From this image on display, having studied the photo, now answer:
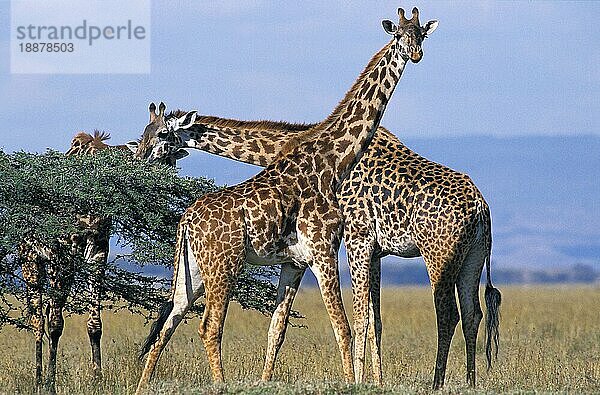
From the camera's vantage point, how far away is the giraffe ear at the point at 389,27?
11.7 meters

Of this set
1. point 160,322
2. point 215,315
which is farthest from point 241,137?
point 215,315

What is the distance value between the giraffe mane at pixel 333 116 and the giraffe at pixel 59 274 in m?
Answer: 2.47

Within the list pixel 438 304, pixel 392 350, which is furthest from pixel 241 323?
pixel 438 304

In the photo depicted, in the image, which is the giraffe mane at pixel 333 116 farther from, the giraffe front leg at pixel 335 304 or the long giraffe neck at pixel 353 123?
the giraffe front leg at pixel 335 304

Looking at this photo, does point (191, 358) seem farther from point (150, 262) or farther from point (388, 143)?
point (388, 143)

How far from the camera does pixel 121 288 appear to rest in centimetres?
1330

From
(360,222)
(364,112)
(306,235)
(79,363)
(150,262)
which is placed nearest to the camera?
(306,235)

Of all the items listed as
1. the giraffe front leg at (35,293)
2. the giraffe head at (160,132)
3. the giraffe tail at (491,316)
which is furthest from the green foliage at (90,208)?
the giraffe tail at (491,316)

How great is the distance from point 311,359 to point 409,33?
4.48 meters

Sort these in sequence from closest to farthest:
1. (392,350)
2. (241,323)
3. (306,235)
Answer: (306,235) < (392,350) < (241,323)

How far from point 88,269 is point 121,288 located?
785 millimetres

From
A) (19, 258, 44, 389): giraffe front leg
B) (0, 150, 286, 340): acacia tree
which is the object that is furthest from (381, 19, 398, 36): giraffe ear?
(19, 258, 44, 389): giraffe front leg

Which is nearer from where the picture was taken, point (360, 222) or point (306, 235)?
point (306, 235)

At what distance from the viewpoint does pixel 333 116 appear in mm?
11656
